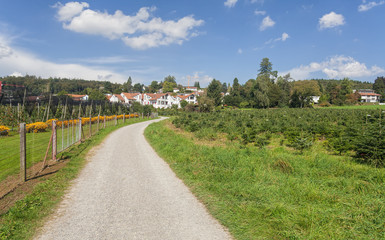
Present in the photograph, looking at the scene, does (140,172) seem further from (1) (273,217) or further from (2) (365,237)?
(2) (365,237)

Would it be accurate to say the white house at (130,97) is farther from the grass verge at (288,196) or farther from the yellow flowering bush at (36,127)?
the grass verge at (288,196)

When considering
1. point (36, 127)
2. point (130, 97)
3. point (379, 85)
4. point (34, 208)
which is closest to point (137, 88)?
point (130, 97)

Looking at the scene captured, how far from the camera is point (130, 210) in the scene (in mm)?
4941

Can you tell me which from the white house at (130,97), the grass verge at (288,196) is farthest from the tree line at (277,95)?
the grass verge at (288,196)

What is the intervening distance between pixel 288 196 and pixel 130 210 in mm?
3681

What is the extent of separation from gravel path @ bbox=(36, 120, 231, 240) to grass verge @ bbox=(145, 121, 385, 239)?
0.44 meters

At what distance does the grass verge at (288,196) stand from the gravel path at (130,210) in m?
0.44

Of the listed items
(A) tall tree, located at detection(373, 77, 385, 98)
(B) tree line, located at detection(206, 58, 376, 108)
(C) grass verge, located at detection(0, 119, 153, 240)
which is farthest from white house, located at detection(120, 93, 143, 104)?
(A) tall tree, located at detection(373, 77, 385, 98)

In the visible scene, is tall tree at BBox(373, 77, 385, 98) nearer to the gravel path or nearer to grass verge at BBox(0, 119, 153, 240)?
the gravel path

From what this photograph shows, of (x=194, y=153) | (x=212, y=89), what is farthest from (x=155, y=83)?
(x=194, y=153)

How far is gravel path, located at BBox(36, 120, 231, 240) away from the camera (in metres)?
3.98

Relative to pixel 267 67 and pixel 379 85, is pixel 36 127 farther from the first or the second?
pixel 379 85

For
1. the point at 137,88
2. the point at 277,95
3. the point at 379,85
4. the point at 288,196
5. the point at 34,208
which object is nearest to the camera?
the point at 34,208

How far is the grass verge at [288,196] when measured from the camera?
13.2 ft
